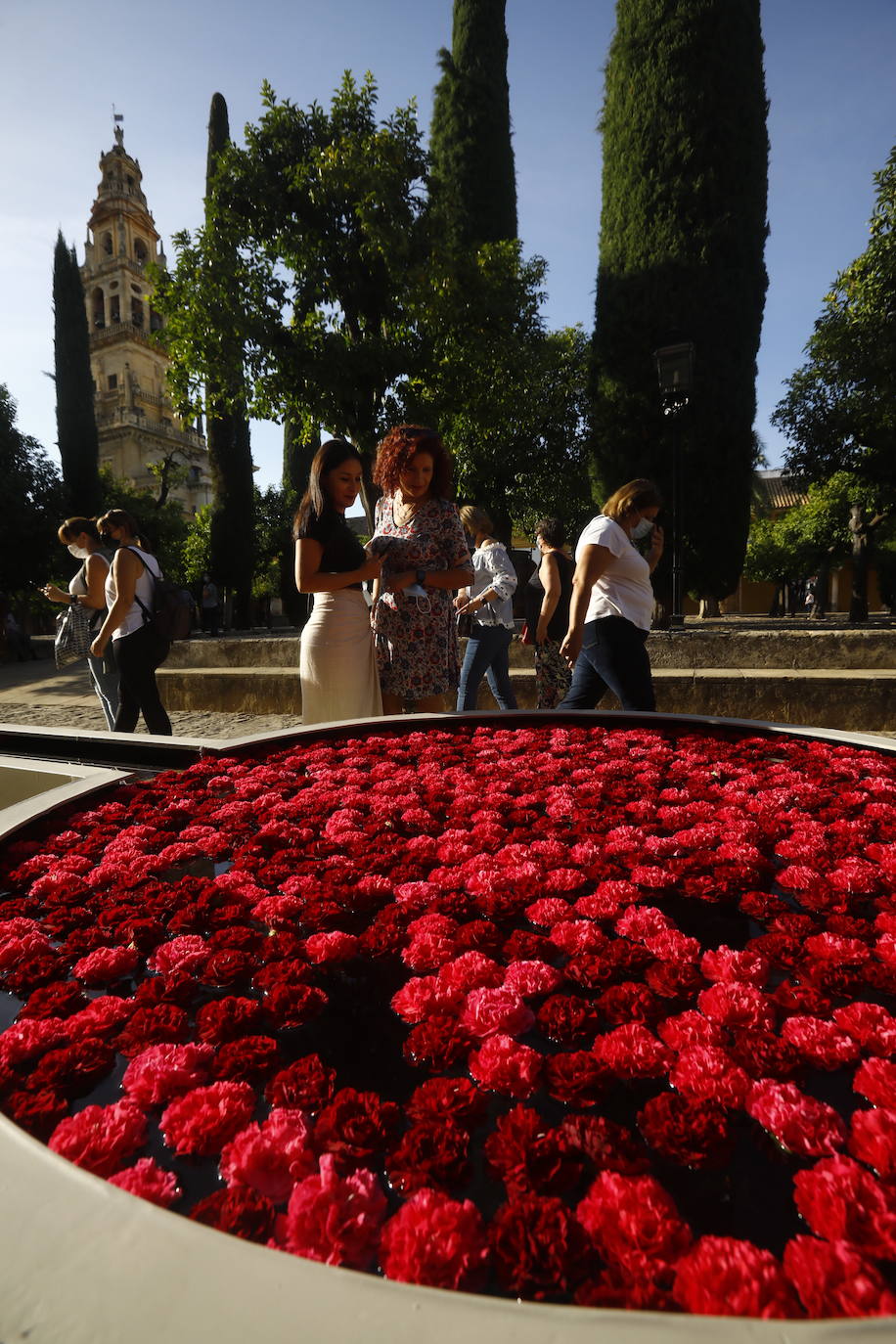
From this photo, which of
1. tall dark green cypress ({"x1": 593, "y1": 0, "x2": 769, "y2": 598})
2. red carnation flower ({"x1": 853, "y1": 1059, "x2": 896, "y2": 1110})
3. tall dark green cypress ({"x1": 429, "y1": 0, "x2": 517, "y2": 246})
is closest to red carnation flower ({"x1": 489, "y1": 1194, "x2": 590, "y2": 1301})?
red carnation flower ({"x1": 853, "y1": 1059, "x2": 896, "y2": 1110})

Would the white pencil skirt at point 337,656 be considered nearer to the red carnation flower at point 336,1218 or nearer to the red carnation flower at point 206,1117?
the red carnation flower at point 206,1117

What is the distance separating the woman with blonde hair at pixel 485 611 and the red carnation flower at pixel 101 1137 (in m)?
4.29

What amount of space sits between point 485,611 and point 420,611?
5.58ft

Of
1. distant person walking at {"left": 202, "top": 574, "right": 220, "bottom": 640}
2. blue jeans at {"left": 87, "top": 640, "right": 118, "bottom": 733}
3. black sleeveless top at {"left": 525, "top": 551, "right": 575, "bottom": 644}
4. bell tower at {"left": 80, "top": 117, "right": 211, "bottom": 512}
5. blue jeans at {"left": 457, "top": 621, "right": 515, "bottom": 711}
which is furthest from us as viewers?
bell tower at {"left": 80, "top": 117, "right": 211, "bottom": 512}

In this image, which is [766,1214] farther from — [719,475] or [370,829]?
[719,475]

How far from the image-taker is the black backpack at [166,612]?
4.51 metres

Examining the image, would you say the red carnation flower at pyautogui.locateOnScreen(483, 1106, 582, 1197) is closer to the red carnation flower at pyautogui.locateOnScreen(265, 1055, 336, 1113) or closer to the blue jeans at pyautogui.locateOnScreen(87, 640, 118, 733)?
the red carnation flower at pyautogui.locateOnScreen(265, 1055, 336, 1113)

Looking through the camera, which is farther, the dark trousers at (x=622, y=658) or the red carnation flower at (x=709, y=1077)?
the dark trousers at (x=622, y=658)

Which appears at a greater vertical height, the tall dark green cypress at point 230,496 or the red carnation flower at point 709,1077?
the tall dark green cypress at point 230,496

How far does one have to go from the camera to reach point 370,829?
1.82 metres

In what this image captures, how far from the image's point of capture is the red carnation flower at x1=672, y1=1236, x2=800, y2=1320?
2.01ft

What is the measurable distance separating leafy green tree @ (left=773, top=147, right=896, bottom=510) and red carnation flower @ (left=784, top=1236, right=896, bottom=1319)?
1613cm

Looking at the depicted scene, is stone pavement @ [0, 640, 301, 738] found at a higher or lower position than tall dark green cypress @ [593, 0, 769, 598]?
lower

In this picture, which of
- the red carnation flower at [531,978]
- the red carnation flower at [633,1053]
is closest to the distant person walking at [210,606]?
the red carnation flower at [531,978]
